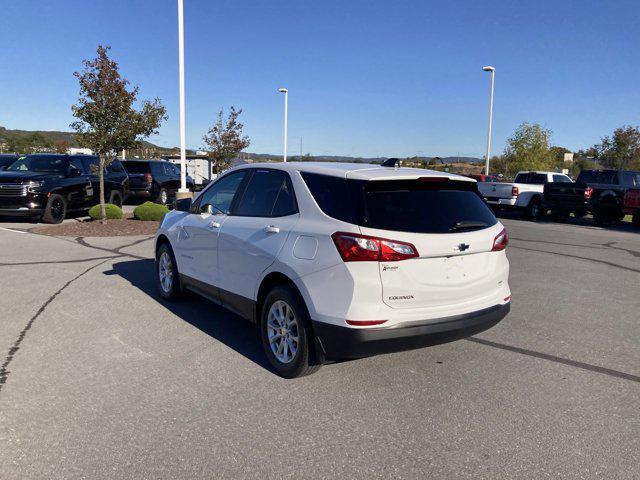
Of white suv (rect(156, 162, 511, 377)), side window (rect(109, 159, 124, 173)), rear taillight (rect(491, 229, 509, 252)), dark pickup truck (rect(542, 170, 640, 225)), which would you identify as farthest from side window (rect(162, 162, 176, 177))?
rear taillight (rect(491, 229, 509, 252))

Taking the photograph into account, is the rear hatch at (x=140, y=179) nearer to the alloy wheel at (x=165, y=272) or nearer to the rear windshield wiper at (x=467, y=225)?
the alloy wheel at (x=165, y=272)

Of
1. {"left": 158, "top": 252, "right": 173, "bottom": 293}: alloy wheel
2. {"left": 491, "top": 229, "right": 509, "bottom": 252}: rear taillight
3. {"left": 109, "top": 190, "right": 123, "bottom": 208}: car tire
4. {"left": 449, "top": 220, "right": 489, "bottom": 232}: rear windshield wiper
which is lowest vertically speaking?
{"left": 158, "top": 252, "right": 173, "bottom": 293}: alloy wheel

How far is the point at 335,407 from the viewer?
12.1 feet

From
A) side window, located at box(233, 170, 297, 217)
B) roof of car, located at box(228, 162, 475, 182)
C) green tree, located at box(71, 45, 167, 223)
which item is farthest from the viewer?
green tree, located at box(71, 45, 167, 223)

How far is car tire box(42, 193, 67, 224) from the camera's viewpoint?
14.0m

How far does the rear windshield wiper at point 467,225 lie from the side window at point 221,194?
219cm

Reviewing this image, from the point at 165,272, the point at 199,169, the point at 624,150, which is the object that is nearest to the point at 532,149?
the point at 624,150

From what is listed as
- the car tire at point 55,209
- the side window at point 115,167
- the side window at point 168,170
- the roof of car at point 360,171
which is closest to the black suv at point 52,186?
the car tire at point 55,209

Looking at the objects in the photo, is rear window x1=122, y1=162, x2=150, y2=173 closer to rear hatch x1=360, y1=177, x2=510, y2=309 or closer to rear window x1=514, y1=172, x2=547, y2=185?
rear window x1=514, y1=172, x2=547, y2=185

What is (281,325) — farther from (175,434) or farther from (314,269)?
(175,434)

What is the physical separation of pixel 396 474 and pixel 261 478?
744mm

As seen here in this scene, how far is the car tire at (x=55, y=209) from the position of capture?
1405cm

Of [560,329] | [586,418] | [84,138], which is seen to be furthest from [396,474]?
[84,138]

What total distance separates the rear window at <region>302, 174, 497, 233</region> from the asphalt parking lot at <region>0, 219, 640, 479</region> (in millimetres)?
1278
